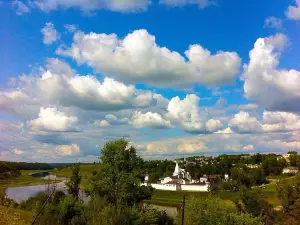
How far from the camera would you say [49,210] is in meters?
48.0

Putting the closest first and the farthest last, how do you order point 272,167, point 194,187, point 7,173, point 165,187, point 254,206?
1. point 7,173
2. point 254,206
3. point 194,187
4. point 165,187
5. point 272,167

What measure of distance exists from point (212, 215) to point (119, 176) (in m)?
16.1

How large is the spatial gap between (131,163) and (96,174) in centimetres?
599

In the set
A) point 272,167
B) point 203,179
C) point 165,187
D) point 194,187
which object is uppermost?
point 272,167

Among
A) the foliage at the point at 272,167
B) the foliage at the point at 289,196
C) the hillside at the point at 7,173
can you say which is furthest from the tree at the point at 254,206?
the foliage at the point at 272,167

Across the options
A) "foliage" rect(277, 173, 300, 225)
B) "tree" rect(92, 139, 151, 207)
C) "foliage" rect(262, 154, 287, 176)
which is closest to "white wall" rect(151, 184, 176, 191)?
"foliage" rect(262, 154, 287, 176)

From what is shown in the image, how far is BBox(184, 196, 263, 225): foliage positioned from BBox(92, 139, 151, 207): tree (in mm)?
10086

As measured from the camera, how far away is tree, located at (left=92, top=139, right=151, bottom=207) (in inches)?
2016

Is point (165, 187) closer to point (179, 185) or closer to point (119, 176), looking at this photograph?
point (179, 185)

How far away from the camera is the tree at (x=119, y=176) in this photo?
51.2 metres

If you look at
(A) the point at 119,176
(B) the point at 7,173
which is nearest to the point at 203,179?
(A) the point at 119,176

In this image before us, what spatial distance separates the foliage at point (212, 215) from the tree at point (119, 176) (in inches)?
397

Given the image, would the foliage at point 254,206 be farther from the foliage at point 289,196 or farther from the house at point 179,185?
the house at point 179,185

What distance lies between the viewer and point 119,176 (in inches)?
2052
